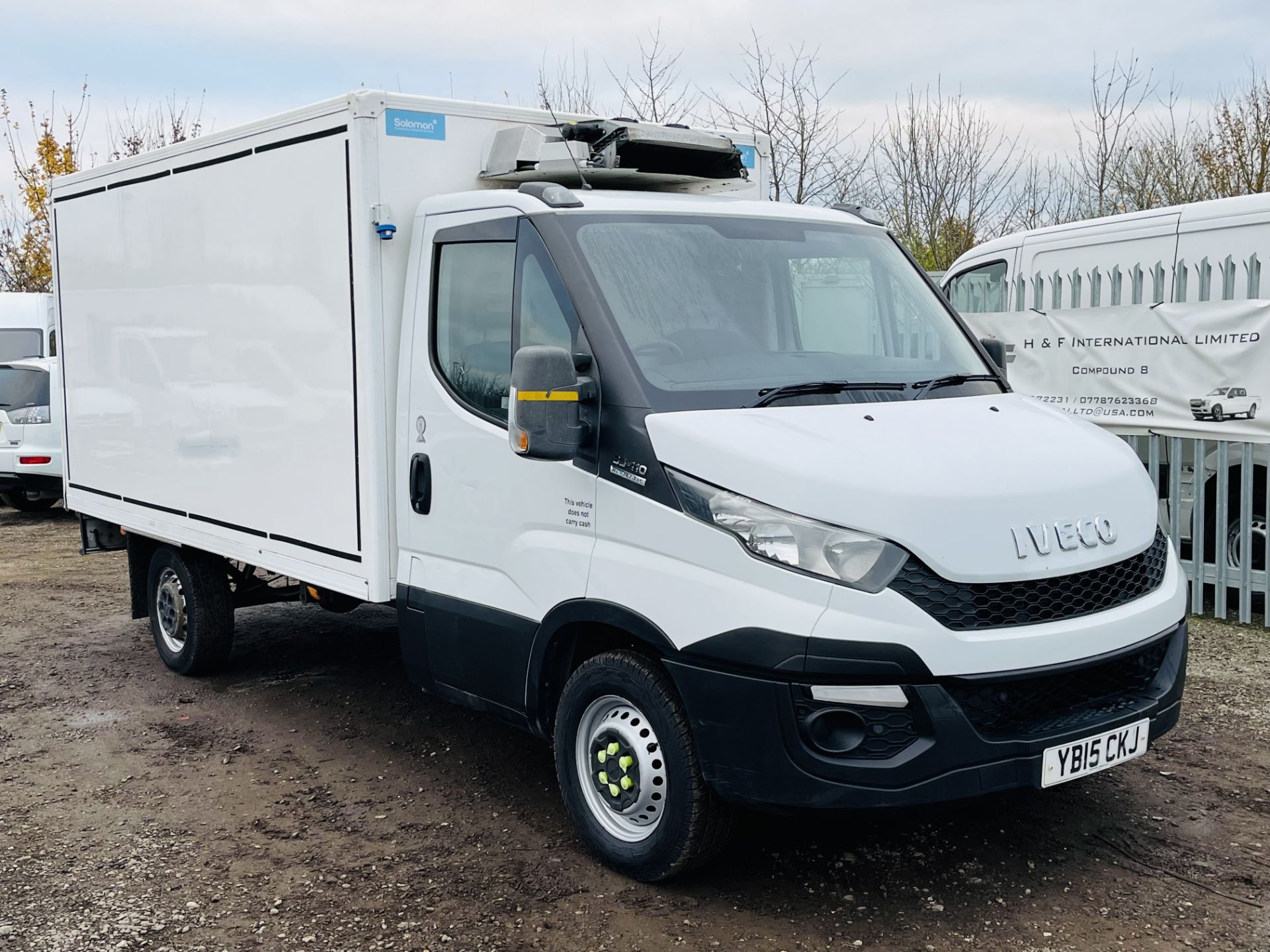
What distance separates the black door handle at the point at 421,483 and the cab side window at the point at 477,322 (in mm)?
351

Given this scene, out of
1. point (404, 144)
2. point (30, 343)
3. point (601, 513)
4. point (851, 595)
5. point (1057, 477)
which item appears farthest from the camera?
point (30, 343)

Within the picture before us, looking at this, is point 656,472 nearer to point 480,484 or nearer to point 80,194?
point 480,484

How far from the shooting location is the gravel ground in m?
3.95

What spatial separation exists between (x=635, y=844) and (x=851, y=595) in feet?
4.15

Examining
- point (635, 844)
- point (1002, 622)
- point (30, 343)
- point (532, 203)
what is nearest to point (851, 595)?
point (1002, 622)

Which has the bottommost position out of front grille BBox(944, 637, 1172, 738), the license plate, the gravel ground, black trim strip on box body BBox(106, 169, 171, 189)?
the gravel ground

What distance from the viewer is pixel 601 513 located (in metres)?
4.18

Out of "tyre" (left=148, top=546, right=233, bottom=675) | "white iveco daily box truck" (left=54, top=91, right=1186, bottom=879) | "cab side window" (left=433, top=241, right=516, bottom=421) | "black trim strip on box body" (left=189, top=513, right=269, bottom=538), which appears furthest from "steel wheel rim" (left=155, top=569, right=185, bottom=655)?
"cab side window" (left=433, top=241, right=516, bottom=421)

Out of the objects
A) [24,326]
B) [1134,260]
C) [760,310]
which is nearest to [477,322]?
[760,310]

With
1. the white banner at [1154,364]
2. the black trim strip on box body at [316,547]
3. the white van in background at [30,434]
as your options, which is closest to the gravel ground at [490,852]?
the black trim strip on box body at [316,547]

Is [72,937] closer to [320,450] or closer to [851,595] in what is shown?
[320,450]

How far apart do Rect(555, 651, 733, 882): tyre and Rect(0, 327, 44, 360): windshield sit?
17.3 metres

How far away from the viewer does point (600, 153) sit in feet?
16.6

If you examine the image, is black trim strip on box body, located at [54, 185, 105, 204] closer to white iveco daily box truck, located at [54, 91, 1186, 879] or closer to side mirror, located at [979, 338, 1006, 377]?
white iveco daily box truck, located at [54, 91, 1186, 879]
